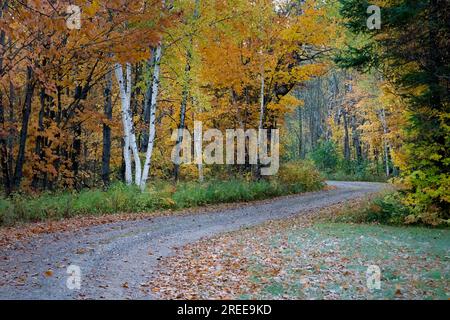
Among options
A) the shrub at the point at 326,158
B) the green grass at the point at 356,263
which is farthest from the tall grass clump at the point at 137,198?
the shrub at the point at 326,158

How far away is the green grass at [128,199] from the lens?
14375 mm

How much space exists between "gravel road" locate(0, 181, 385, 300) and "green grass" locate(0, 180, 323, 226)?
85.7 inches

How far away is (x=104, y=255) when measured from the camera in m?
9.73

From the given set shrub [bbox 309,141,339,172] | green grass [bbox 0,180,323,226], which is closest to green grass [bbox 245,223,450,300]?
green grass [bbox 0,180,323,226]

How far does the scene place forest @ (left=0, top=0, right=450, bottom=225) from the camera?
13.8 m

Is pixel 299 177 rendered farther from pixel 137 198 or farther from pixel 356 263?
pixel 356 263

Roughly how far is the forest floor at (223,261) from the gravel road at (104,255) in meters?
0.02

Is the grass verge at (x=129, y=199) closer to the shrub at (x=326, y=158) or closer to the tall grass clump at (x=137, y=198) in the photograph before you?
the tall grass clump at (x=137, y=198)

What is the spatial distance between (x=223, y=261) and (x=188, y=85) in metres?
12.5

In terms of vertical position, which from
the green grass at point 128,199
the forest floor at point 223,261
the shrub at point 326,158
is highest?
the shrub at point 326,158

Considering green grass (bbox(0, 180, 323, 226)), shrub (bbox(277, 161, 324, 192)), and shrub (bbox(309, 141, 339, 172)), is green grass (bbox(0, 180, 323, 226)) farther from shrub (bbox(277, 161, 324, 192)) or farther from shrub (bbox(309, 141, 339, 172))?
shrub (bbox(309, 141, 339, 172))

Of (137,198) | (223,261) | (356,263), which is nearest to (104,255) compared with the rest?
(223,261)
